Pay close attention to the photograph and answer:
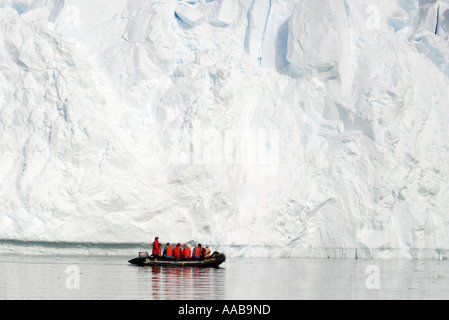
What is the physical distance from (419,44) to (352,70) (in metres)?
3.97

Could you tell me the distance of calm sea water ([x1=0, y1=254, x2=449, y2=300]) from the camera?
1446 centimetres

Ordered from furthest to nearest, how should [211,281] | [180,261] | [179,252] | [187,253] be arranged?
1. [187,253]
2. [179,252]
3. [180,261]
4. [211,281]

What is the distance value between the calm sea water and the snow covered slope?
8.58 ft

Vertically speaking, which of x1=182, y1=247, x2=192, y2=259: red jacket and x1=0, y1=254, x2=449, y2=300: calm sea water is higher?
x1=182, y1=247, x2=192, y2=259: red jacket

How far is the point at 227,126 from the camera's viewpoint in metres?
27.8

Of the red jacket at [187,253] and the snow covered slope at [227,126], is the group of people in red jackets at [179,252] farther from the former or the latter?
the snow covered slope at [227,126]

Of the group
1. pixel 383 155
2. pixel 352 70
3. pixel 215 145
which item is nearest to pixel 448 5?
pixel 352 70

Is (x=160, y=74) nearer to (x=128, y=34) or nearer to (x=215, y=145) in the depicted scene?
(x=128, y=34)

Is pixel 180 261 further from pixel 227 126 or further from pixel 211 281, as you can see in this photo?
pixel 227 126

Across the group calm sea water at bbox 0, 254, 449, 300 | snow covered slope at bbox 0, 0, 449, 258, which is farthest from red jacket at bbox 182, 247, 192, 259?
snow covered slope at bbox 0, 0, 449, 258

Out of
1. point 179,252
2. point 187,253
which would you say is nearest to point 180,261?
point 179,252

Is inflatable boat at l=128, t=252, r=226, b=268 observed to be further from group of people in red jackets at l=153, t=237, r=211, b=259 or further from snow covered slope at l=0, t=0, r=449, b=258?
snow covered slope at l=0, t=0, r=449, b=258

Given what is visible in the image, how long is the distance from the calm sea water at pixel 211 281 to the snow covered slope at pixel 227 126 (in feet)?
8.58

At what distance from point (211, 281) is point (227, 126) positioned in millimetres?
11040
